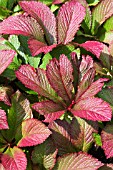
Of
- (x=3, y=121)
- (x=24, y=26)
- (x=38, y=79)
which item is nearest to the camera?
(x=3, y=121)

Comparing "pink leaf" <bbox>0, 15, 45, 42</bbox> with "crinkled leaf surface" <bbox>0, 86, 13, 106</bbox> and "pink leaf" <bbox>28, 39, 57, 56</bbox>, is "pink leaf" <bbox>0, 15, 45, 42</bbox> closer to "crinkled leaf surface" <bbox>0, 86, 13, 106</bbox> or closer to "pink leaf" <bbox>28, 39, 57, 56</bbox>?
"pink leaf" <bbox>28, 39, 57, 56</bbox>

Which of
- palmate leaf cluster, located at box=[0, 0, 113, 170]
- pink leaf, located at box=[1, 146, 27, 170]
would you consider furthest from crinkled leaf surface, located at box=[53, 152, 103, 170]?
pink leaf, located at box=[1, 146, 27, 170]

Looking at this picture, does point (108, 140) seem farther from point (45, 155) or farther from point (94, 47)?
point (94, 47)

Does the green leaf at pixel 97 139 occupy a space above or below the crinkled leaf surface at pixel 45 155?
below

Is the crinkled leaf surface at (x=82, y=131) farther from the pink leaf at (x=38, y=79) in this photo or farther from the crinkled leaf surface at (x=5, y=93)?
the crinkled leaf surface at (x=5, y=93)

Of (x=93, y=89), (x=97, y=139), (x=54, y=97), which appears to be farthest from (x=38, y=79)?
(x=97, y=139)

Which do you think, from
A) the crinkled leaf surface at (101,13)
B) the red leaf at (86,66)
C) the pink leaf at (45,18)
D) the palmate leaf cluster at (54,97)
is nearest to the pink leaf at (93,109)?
the palmate leaf cluster at (54,97)

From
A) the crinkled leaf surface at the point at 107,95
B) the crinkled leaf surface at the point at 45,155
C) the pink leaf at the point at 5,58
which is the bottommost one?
the crinkled leaf surface at the point at 45,155
